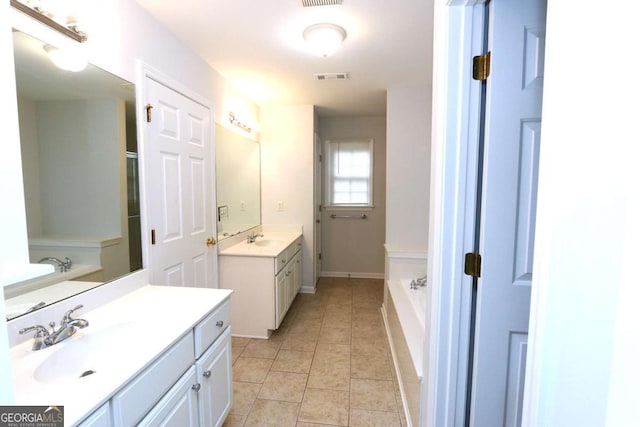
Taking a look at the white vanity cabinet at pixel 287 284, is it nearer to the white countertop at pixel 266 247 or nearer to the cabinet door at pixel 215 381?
the white countertop at pixel 266 247

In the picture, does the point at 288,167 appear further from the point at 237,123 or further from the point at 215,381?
the point at 215,381

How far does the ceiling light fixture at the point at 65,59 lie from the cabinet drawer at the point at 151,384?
1.31 m

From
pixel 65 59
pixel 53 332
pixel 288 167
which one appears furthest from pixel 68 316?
pixel 288 167

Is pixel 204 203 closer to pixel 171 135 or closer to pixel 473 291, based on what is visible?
pixel 171 135

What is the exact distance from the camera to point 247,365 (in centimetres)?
240

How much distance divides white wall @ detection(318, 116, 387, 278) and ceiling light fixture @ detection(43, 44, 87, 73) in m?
3.42

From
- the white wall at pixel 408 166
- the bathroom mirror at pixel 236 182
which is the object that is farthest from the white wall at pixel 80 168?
the white wall at pixel 408 166

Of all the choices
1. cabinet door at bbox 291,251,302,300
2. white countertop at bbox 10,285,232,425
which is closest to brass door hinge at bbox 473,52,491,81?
white countertop at bbox 10,285,232,425

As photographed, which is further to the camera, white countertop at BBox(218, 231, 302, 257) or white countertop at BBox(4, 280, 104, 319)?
white countertop at BBox(218, 231, 302, 257)

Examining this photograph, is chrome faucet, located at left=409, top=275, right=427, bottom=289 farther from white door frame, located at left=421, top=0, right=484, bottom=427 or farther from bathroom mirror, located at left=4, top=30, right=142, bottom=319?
bathroom mirror, located at left=4, top=30, right=142, bottom=319

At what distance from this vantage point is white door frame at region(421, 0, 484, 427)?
1100mm

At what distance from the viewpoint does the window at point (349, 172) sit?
4.62 m

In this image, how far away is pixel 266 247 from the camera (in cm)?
319

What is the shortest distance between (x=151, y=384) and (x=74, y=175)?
3.30 ft
